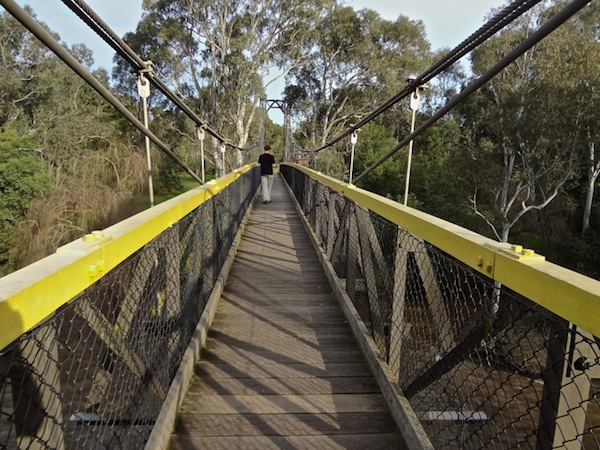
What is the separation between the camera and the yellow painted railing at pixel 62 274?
812mm

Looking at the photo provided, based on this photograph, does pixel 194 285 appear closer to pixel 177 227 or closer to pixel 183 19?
pixel 177 227

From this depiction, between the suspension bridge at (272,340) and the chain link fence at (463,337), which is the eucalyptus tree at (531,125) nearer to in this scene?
Result: the chain link fence at (463,337)

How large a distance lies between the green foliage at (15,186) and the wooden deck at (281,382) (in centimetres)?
1091

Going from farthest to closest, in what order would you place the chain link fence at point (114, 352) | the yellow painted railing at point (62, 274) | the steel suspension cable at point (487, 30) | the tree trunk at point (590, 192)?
the tree trunk at point (590, 192)
the steel suspension cable at point (487, 30)
the chain link fence at point (114, 352)
the yellow painted railing at point (62, 274)

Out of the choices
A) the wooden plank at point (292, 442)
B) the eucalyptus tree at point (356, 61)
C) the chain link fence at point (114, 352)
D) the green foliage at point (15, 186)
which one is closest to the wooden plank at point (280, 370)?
the chain link fence at point (114, 352)

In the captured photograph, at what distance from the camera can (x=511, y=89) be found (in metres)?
14.8

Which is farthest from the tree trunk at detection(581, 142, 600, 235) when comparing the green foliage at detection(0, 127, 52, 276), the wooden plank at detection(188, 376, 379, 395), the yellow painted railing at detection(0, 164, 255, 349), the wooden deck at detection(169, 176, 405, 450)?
the green foliage at detection(0, 127, 52, 276)

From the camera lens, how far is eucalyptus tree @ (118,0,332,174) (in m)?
18.6

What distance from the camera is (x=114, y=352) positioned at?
1.58 metres

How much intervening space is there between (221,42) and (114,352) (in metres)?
19.0

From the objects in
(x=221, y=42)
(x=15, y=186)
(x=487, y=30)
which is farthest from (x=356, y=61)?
(x=487, y=30)

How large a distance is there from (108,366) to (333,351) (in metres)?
1.20

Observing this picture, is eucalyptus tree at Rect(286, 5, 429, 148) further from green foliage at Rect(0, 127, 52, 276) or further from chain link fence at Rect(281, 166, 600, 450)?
chain link fence at Rect(281, 166, 600, 450)

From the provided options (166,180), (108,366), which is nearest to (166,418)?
(108,366)
